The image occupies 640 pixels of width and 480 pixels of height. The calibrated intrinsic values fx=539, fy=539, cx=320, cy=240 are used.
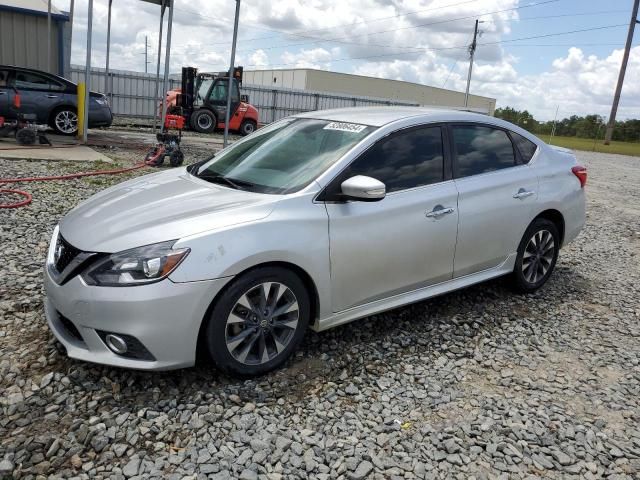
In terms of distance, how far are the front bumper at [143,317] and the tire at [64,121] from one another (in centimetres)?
1153

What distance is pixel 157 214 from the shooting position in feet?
10.4

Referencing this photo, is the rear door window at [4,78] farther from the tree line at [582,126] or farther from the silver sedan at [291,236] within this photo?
the tree line at [582,126]

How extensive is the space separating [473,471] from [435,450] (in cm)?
21

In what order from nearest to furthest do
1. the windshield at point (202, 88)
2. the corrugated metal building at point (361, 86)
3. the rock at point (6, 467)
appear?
the rock at point (6, 467), the windshield at point (202, 88), the corrugated metal building at point (361, 86)

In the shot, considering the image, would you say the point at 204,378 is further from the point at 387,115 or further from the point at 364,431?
the point at 387,115

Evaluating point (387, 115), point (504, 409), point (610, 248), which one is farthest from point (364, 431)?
point (610, 248)

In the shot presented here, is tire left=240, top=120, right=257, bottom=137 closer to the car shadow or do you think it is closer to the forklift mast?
the forklift mast

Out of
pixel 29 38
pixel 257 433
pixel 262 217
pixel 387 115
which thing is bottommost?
pixel 257 433

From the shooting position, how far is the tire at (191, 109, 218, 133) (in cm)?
1980

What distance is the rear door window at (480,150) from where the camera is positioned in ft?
13.8

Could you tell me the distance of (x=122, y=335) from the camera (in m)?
2.82

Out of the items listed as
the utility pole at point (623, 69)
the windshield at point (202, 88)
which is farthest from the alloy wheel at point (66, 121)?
the utility pole at point (623, 69)

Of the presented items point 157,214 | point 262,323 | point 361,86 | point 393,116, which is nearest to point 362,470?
point 262,323

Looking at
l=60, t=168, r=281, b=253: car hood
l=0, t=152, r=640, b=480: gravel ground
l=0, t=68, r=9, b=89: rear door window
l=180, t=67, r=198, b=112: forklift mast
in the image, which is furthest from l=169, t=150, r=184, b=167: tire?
l=180, t=67, r=198, b=112: forklift mast
